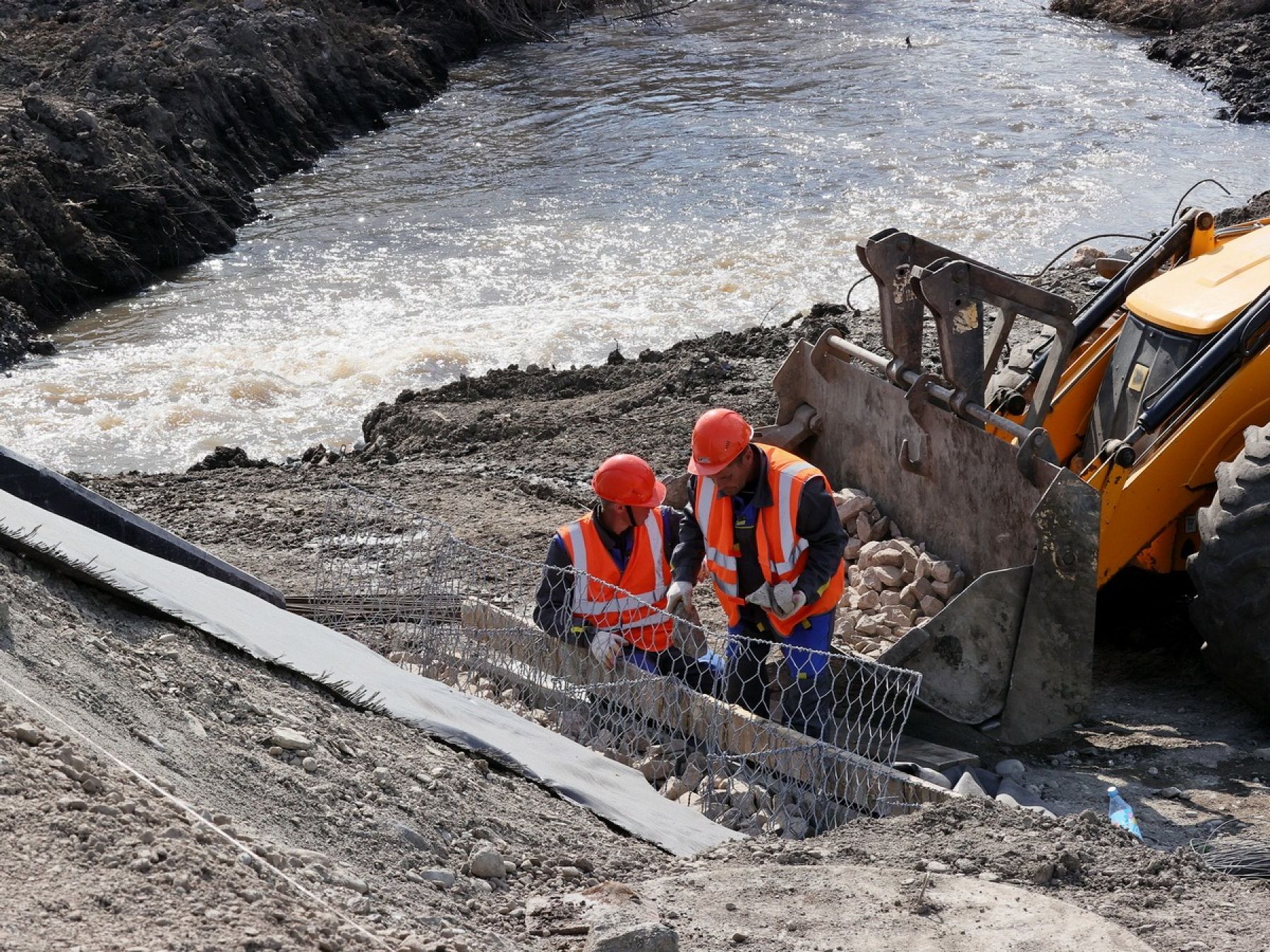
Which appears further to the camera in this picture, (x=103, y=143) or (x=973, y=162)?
(x=973, y=162)

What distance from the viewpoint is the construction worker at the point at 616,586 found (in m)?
5.76

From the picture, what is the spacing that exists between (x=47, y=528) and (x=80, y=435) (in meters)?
6.87

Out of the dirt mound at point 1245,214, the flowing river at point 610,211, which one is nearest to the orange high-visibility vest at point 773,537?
the flowing river at point 610,211

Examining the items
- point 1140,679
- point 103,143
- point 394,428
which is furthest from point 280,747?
point 103,143

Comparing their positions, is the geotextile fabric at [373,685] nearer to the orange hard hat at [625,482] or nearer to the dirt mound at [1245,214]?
the orange hard hat at [625,482]

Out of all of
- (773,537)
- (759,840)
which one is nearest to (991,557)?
(773,537)

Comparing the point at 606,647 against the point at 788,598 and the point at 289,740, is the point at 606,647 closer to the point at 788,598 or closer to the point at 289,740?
the point at 788,598

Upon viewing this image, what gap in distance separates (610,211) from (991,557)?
37.6 ft

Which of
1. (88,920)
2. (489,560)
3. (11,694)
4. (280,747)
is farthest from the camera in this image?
(489,560)

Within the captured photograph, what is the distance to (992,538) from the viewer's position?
6.10 m

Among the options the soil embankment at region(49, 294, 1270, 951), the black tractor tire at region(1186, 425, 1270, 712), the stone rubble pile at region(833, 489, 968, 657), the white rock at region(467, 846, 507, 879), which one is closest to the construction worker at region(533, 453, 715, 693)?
the stone rubble pile at region(833, 489, 968, 657)

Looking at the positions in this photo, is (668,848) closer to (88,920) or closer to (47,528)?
(88,920)

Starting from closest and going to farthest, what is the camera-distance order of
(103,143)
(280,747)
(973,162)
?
(280,747), (103,143), (973,162)

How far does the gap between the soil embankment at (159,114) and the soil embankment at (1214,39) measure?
1259 cm
